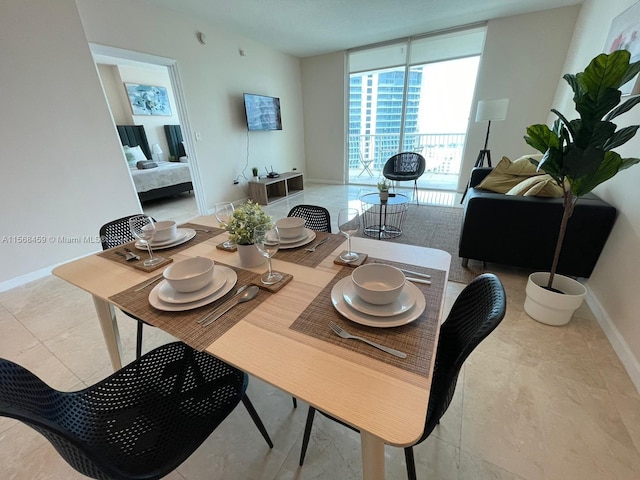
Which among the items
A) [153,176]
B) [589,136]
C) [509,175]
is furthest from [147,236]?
[153,176]

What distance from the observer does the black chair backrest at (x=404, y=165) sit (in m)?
4.27

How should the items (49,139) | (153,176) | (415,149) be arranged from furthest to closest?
(415,149) → (153,176) → (49,139)

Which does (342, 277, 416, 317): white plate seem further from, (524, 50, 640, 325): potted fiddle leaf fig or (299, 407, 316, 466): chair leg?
(524, 50, 640, 325): potted fiddle leaf fig

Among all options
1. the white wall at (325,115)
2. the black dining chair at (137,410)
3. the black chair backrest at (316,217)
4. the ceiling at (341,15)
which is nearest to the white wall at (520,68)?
the ceiling at (341,15)

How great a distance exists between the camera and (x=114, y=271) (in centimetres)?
107

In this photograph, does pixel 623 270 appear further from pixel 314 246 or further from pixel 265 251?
pixel 265 251

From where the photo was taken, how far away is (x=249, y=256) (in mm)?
1033

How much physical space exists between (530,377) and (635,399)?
423 mm

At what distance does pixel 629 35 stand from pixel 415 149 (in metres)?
3.58

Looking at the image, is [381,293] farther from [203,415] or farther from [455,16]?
[455,16]

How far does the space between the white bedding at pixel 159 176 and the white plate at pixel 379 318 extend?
169 inches

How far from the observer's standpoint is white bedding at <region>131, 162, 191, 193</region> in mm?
4164

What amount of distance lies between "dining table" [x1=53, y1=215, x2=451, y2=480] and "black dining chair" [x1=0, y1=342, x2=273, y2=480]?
273 mm

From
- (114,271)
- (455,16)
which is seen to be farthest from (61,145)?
(455,16)
